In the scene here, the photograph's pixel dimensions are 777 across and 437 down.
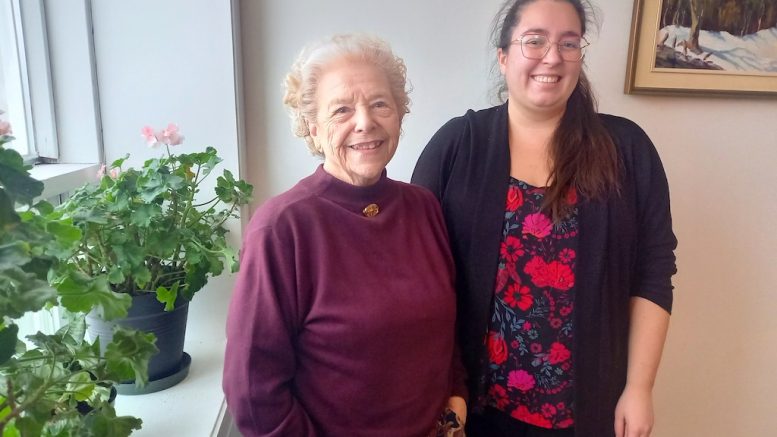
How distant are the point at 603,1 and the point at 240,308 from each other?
1287 mm

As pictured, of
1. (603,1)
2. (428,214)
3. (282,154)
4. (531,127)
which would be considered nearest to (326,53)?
(428,214)

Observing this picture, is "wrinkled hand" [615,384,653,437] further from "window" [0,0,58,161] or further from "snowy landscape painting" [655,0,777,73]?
"window" [0,0,58,161]

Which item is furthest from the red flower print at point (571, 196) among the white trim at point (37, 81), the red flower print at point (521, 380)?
the white trim at point (37, 81)

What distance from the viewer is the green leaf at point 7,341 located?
655mm

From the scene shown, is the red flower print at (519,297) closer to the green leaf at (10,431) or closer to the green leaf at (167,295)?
the green leaf at (167,295)

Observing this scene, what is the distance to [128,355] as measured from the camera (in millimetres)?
810

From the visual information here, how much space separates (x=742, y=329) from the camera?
6.03 feet

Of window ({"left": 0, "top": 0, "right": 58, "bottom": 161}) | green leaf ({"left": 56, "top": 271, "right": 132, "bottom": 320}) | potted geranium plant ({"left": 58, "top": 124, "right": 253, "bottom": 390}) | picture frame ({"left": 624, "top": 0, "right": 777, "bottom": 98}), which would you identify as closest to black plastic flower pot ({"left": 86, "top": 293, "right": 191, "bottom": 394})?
potted geranium plant ({"left": 58, "top": 124, "right": 253, "bottom": 390})

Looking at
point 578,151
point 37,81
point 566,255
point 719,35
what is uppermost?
point 719,35

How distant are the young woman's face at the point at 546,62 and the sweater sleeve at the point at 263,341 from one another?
24.2 inches

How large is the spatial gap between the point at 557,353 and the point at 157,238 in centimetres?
85

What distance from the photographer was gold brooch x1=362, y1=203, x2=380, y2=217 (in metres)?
1.09

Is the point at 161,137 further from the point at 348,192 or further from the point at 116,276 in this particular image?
the point at 348,192

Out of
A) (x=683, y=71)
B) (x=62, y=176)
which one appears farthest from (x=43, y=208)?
(x=683, y=71)
